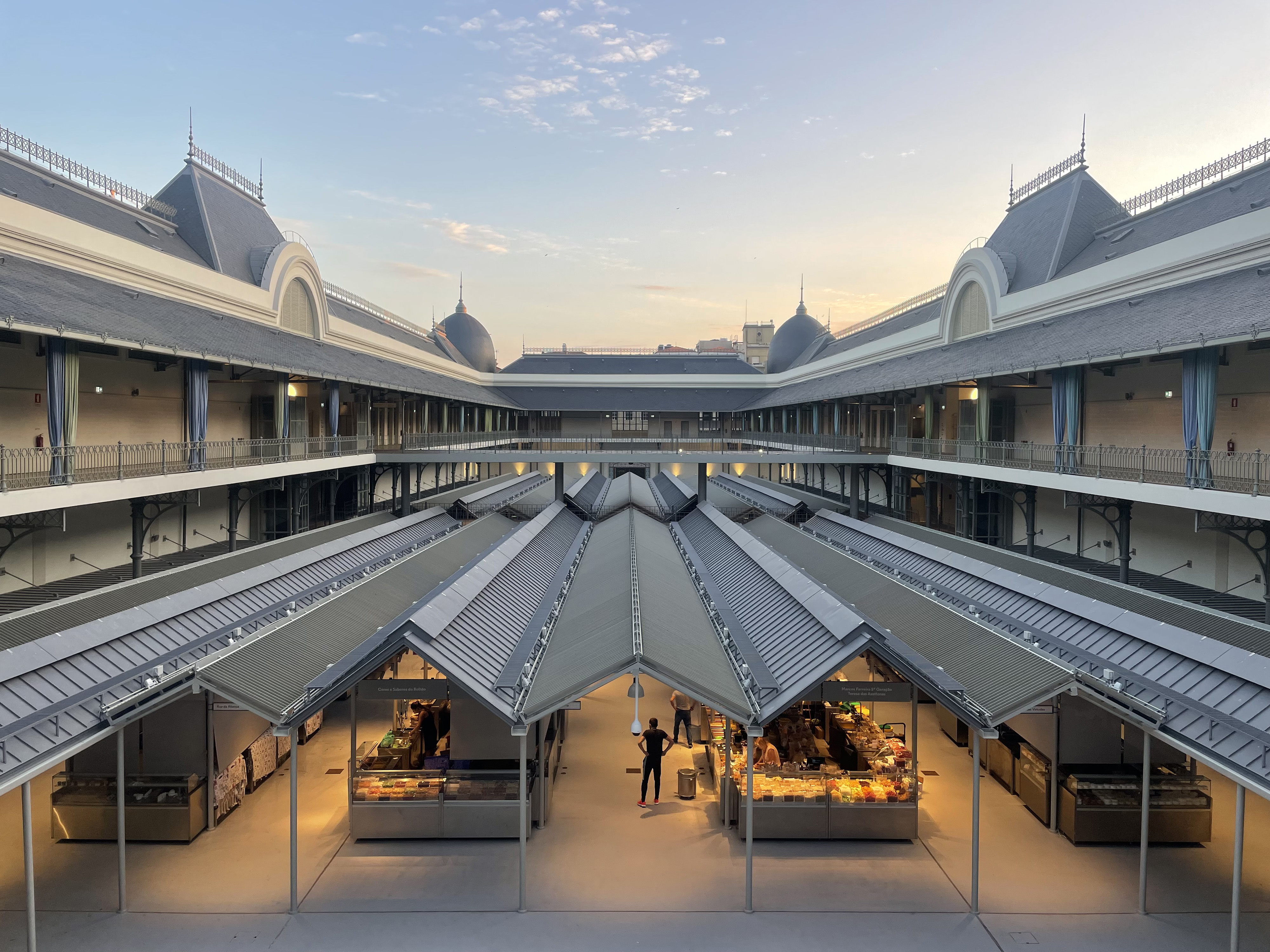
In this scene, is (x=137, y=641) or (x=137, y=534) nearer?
(x=137, y=641)

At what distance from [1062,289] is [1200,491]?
11.2m

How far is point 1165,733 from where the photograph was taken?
899cm

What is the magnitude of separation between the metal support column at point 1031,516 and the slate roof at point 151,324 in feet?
63.4

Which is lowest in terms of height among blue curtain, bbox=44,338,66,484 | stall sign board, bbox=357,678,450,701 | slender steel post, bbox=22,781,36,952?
slender steel post, bbox=22,781,36,952

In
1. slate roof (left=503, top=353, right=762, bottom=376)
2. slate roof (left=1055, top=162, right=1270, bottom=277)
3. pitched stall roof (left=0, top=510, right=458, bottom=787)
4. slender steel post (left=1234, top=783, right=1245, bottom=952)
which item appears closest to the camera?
slender steel post (left=1234, top=783, right=1245, bottom=952)

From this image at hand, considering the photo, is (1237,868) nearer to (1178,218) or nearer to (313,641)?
(313,641)

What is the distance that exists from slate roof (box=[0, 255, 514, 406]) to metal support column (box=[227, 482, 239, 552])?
356 centimetres

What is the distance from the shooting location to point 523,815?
32.4 feet

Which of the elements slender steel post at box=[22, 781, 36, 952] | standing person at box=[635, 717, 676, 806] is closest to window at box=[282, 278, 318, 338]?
standing person at box=[635, 717, 676, 806]

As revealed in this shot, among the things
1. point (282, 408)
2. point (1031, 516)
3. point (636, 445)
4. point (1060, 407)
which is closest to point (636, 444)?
point (636, 445)

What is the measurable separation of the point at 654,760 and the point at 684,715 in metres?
2.70

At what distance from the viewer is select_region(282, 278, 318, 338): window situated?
26359mm

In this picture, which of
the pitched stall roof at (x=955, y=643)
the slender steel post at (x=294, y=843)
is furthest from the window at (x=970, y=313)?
the slender steel post at (x=294, y=843)

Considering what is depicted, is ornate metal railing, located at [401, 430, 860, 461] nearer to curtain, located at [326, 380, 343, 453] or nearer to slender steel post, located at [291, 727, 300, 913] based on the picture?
curtain, located at [326, 380, 343, 453]
